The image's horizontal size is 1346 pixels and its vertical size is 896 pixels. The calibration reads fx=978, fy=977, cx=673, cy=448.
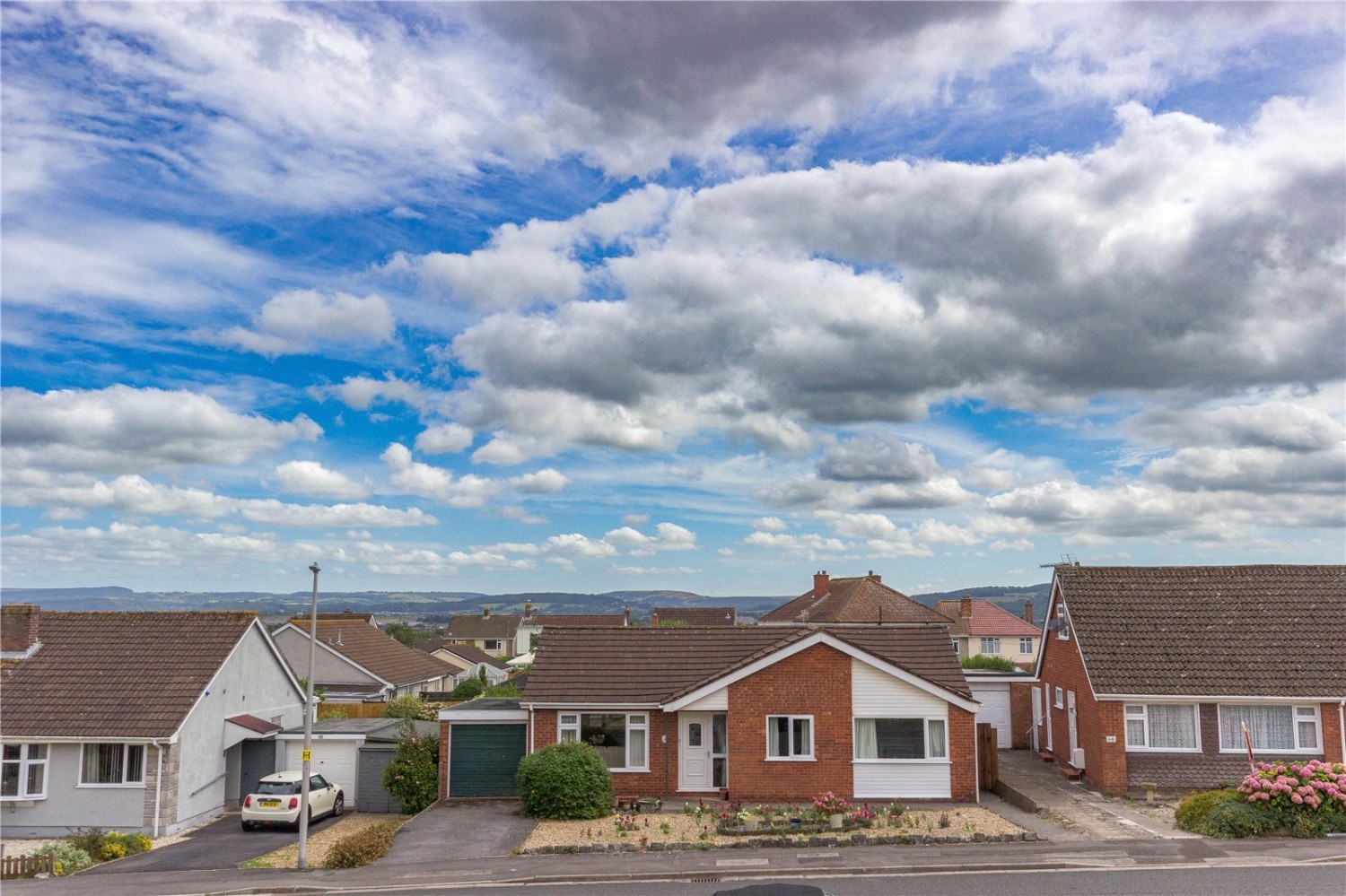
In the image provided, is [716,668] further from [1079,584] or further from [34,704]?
[34,704]

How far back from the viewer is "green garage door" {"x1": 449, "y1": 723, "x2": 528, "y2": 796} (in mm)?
28562

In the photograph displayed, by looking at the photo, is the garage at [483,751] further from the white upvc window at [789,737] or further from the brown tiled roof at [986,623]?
the brown tiled roof at [986,623]

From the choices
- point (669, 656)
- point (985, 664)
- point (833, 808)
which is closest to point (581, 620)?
point (985, 664)

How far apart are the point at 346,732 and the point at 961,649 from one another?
225ft

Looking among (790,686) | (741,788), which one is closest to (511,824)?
(741,788)

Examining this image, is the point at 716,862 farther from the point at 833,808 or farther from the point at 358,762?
the point at 358,762

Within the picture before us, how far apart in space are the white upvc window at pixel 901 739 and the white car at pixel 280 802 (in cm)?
1525

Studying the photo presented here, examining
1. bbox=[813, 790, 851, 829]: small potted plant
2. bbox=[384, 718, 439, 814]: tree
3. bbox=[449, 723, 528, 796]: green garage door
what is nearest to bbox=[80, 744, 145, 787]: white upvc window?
bbox=[384, 718, 439, 814]: tree

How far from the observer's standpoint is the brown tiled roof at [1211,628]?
27297mm

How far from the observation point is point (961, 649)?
88.4 m

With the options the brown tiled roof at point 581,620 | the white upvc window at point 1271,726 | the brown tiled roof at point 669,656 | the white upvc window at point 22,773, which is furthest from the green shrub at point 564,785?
the white upvc window at point 1271,726

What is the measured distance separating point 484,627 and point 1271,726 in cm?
11491

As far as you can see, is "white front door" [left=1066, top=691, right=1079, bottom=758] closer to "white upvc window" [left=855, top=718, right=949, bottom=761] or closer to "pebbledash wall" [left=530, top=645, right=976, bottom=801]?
"pebbledash wall" [left=530, top=645, right=976, bottom=801]

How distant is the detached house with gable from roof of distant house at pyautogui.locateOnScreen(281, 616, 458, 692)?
2091 cm
